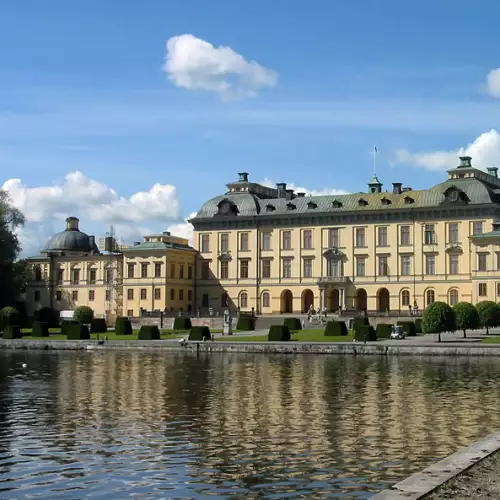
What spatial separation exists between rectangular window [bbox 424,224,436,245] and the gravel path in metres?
67.2

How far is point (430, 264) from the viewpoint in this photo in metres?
79.6

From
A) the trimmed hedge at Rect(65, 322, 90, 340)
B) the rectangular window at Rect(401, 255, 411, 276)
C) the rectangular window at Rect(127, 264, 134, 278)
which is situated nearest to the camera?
the trimmed hedge at Rect(65, 322, 90, 340)

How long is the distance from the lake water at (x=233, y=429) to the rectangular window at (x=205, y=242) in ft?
175

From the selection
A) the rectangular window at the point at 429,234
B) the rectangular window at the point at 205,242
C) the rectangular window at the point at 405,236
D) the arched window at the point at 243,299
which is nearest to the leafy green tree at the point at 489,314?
the rectangular window at the point at 429,234

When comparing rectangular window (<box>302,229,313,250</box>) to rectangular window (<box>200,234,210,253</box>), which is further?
rectangular window (<box>200,234,210,253</box>)

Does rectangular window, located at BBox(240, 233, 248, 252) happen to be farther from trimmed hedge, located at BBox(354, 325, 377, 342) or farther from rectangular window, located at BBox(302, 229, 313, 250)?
trimmed hedge, located at BBox(354, 325, 377, 342)

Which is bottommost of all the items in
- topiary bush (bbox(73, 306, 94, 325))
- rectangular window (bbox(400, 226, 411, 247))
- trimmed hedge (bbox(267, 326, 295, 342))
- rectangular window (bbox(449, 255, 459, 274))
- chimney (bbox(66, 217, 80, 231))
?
trimmed hedge (bbox(267, 326, 295, 342))

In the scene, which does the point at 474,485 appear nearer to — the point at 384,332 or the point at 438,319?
the point at 438,319

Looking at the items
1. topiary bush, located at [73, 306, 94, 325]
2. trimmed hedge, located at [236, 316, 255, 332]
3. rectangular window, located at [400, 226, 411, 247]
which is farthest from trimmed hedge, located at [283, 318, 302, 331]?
topiary bush, located at [73, 306, 94, 325]

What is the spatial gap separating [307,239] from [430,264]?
12820mm

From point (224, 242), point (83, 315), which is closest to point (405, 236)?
point (224, 242)

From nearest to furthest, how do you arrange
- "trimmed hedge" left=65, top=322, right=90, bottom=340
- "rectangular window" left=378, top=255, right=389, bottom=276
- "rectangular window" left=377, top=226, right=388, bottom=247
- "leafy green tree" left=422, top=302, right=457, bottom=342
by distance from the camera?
"leafy green tree" left=422, top=302, right=457, bottom=342
"trimmed hedge" left=65, top=322, right=90, bottom=340
"rectangular window" left=378, top=255, right=389, bottom=276
"rectangular window" left=377, top=226, right=388, bottom=247

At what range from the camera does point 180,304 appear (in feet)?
292

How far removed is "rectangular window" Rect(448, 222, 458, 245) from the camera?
7838 centimetres
